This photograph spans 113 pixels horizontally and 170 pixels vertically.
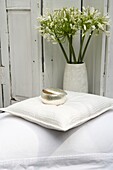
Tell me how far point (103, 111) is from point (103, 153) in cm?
20

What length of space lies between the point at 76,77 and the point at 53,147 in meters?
0.63

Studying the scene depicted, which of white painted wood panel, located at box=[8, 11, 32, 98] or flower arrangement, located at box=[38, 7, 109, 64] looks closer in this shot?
flower arrangement, located at box=[38, 7, 109, 64]

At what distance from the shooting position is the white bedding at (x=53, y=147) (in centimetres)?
75

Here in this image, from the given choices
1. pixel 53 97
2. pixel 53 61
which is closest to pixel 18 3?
pixel 53 61

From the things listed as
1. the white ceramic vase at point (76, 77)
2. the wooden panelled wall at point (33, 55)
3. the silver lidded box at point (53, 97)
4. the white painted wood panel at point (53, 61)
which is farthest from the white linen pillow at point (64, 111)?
the white painted wood panel at point (53, 61)

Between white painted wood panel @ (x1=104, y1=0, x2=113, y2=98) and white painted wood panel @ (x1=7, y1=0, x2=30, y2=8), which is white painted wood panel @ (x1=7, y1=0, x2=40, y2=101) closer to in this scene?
white painted wood panel @ (x1=7, y1=0, x2=30, y2=8)

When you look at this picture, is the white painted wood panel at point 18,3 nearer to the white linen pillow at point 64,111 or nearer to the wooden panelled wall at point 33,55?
the wooden panelled wall at point 33,55

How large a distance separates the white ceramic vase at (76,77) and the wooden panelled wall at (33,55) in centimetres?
11

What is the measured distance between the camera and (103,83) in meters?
1.42

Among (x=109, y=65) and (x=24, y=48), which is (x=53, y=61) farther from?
(x=109, y=65)

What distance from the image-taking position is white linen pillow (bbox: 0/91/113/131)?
820 millimetres

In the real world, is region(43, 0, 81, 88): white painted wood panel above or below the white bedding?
above

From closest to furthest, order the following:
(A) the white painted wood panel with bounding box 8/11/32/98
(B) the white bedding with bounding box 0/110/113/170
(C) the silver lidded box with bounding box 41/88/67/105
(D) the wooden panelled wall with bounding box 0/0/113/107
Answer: (B) the white bedding with bounding box 0/110/113/170, (C) the silver lidded box with bounding box 41/88/67/105, (D) the wooden panelled wall with bounding box 0/0/113/107, (A) the white painted wood panel with bounding box 8/11/32/98

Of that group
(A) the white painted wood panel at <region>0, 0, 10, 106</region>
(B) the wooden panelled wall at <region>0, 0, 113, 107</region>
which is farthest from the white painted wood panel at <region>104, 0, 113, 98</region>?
(A) the white painted wood panel at <region>0, 0, 10, 106</region>
